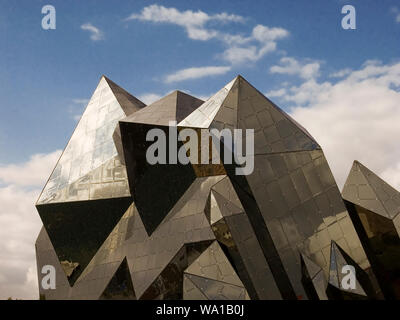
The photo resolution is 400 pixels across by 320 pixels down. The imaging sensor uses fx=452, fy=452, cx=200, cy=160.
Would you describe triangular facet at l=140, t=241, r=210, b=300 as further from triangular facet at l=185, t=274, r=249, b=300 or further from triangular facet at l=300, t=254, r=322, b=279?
triangular facet at l=300, t=254, r=322, b=279

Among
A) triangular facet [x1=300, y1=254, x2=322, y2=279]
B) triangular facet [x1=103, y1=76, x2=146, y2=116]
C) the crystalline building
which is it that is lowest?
triangular facet [x1=300, y1=254, x2=322, y2=279]

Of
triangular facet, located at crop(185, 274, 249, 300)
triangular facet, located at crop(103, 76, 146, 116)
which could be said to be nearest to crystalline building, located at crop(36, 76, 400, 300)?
triangular facet, located at crop(185, 274, 249, 300)

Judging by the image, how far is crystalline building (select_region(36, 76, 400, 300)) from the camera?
14.4 metres

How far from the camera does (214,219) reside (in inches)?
572

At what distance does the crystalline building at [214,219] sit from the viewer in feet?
47.3

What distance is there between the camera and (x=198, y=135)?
15461mm

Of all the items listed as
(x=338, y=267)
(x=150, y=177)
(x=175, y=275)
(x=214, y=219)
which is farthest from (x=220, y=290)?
(x=150, y=177)

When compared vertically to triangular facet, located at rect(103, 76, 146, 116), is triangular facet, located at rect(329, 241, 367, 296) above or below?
below

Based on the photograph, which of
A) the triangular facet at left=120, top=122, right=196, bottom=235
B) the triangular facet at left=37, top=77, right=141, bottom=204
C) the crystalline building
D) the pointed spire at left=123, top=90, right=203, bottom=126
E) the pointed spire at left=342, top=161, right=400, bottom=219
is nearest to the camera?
the crystalline building

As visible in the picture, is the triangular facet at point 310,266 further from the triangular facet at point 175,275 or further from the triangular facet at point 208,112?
the triangular facet at point 208,112

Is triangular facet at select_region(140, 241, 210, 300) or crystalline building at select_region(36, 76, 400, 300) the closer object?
crystalline building at select_region(36, 76, 400, 300)

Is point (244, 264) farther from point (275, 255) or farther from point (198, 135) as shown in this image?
Result: point (198, 135)
